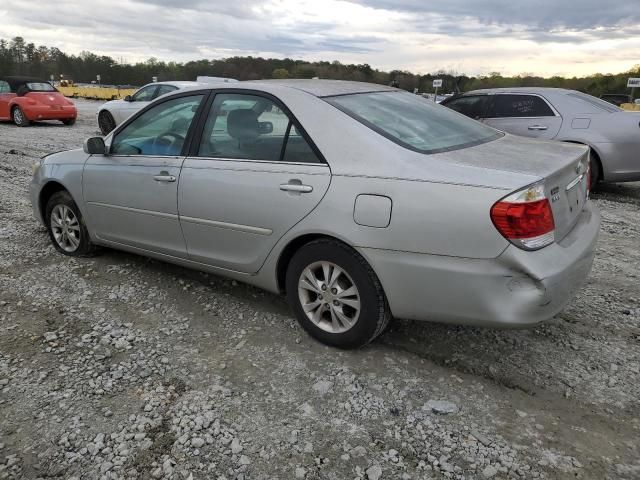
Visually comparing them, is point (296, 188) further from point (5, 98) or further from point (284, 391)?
point (5, 98)

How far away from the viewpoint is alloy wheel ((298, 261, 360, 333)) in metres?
3.08

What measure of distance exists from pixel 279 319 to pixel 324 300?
632 mm

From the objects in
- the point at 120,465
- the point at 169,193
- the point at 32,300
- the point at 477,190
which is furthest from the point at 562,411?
the point at 32,300

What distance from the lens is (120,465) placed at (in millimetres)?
2348

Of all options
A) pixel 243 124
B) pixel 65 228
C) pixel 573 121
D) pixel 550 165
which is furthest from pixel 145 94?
pixel 550 165

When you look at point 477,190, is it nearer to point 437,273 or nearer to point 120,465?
point 437,273

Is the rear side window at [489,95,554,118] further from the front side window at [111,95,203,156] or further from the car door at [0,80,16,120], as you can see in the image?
the car door at [0,80,16,120]

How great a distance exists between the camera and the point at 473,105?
8680 mm

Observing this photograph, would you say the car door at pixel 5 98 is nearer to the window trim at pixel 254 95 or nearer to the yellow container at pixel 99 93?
the window trim at pixel 254 95

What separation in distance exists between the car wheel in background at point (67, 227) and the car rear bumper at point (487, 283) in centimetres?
301

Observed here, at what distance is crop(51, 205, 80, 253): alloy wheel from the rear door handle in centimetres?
251

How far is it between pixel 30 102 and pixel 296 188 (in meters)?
15.8

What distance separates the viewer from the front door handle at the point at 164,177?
3736 millimetres

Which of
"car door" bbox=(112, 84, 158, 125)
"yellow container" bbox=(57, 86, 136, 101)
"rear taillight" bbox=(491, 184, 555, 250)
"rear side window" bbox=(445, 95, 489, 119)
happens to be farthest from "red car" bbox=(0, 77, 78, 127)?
"yellow container" bbox=(57, 86, 136, 101)
